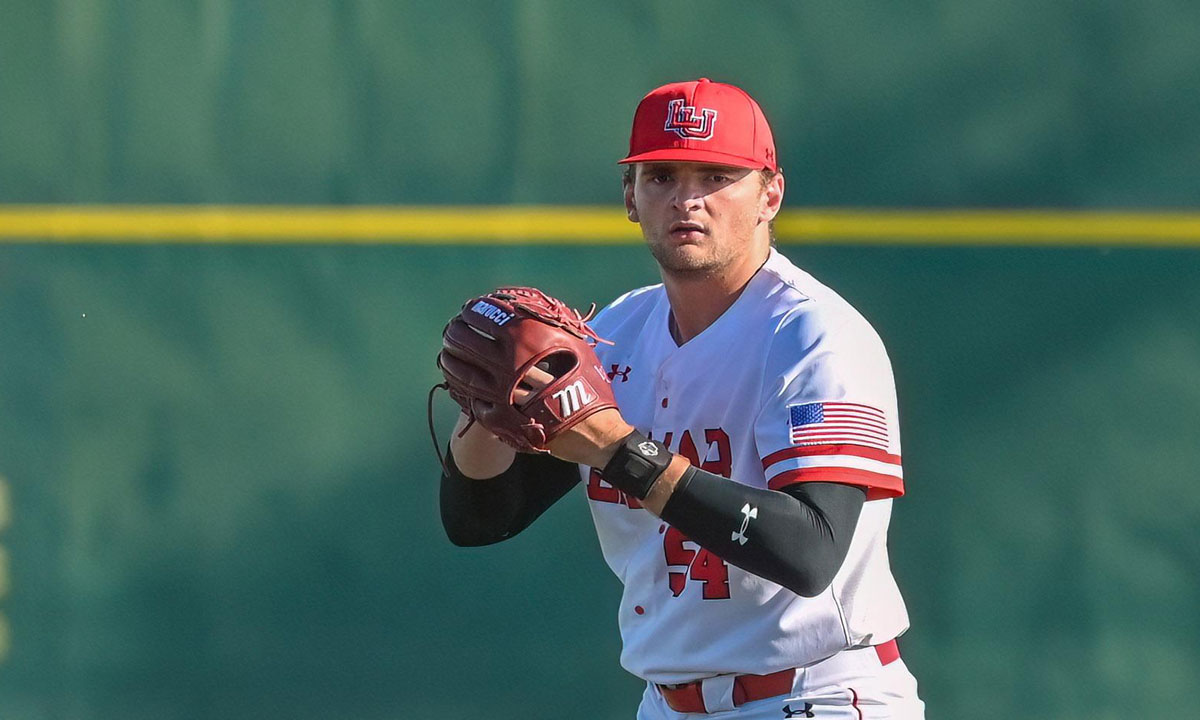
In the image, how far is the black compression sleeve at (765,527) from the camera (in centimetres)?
223

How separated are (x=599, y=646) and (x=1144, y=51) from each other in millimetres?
2242

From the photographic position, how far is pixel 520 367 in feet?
7.59

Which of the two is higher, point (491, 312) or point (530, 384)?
point (491, 312)

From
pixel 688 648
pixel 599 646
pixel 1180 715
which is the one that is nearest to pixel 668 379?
pixel 688 648

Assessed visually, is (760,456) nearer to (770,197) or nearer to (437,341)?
(770,197)

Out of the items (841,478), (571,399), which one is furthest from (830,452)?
(571,399)

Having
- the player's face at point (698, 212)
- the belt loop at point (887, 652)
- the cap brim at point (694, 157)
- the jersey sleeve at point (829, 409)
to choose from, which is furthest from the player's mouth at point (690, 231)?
the belt loop at point (887, 652)

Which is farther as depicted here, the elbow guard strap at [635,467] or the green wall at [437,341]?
the green wall at [437,341]

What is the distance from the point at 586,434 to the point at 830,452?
0.39m

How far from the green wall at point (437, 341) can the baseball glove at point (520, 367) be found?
5.45ft

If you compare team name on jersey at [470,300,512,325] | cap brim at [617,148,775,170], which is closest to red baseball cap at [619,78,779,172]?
cap brim at [617,148,775,170]

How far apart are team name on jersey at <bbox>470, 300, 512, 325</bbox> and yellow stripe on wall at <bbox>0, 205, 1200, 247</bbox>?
1.66m

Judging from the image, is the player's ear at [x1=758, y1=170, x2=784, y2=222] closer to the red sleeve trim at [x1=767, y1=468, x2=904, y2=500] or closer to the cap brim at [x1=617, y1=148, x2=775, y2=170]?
the cap brim at [x1=617, y1=148, x2=775, y2=170]

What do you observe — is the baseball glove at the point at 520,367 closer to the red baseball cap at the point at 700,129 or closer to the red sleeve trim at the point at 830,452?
the red sleeve trim at the point at 830,452
